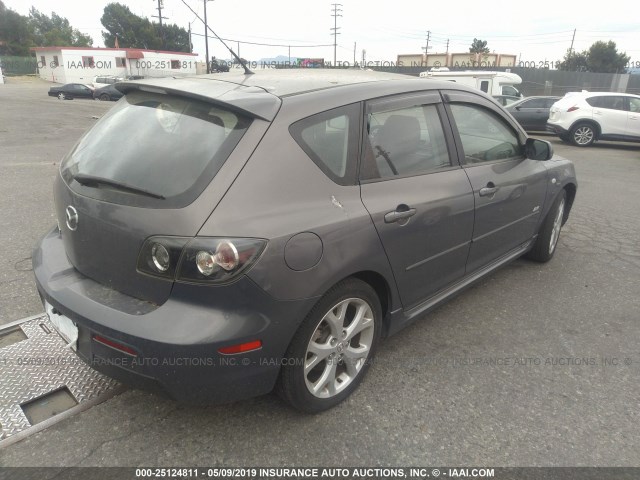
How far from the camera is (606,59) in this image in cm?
6269

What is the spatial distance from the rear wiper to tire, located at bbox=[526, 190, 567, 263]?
3.42m

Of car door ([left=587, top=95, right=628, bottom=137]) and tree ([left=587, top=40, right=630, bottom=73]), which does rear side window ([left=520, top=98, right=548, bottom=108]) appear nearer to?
car door ([left=587, top=95, right=628, bottom=137])

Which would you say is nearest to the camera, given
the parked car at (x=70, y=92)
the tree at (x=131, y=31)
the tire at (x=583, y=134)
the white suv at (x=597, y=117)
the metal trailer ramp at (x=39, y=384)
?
the metal trailer ramp at (x=39, y=384)

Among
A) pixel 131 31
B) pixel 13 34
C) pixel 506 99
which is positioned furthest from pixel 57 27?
pixel 506 99

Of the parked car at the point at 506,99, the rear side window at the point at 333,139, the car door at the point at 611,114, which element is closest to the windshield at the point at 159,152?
the rear side window at the point at 333,139

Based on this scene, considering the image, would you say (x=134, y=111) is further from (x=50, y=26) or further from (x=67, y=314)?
(x=50, y=26)

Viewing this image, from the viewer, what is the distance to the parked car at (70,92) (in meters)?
32.3

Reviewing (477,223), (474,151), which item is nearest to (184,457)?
(477,223)

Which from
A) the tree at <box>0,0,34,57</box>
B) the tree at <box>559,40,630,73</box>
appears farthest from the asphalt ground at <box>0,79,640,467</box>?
the tree at <box>0,0,34,57</box>

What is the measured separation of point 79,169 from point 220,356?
123 cm

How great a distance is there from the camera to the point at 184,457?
2141mm

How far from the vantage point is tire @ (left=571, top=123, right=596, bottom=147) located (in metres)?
13.7

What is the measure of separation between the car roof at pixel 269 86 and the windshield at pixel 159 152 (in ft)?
0.18

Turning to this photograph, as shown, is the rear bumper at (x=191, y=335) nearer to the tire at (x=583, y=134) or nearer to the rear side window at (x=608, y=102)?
the tire at (x=583, y=134)
